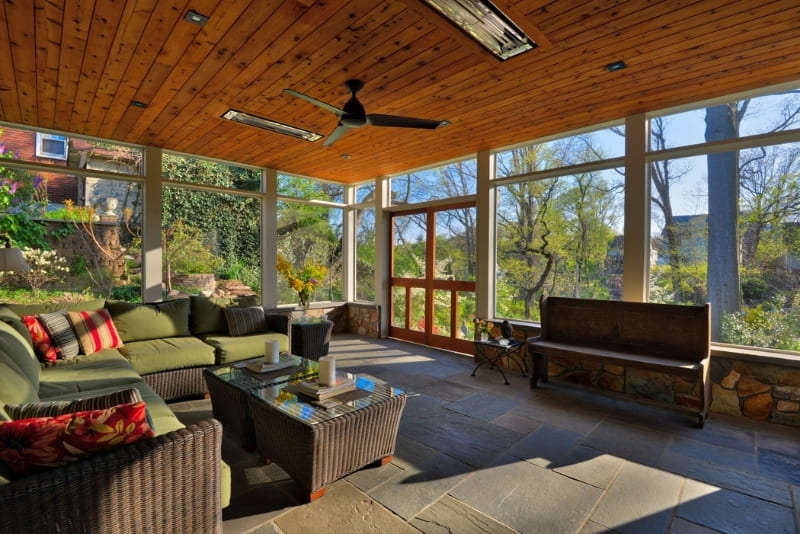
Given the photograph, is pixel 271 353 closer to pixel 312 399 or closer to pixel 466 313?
pixel 312 399

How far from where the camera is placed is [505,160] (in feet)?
16.7

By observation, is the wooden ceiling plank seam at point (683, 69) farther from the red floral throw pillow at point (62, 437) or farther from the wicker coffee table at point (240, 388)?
the red floral throw pillow at point (62, 437)

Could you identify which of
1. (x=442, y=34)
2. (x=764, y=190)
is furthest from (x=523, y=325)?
(x=442, y=34)

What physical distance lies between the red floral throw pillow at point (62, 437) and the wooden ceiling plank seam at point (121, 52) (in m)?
2.26

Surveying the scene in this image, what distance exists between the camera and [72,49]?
2.74 meters

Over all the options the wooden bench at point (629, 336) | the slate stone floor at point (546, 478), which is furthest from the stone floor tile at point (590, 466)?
the wooden bench at point (629, 336)

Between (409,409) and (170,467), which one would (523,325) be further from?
(170,467)

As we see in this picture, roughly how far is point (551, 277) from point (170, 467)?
4.18 m

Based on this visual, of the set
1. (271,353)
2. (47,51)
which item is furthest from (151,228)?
(271,353)

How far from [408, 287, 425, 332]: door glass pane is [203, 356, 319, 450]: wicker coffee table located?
332 centimetres

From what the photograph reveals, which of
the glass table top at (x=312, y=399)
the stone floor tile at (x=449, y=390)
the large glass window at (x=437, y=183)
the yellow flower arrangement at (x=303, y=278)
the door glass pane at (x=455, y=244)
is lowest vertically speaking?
the stone floor tile at (x=449, y=390)

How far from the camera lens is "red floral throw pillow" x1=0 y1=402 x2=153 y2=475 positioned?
124 cm

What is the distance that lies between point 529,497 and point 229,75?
3599 millimetres

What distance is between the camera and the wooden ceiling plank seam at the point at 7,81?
2.43m
